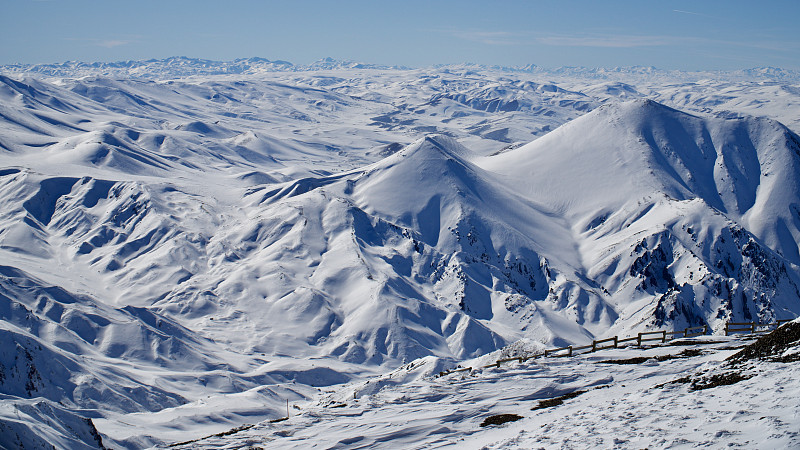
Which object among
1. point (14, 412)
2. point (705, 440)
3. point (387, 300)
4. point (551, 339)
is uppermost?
point (705, 440)

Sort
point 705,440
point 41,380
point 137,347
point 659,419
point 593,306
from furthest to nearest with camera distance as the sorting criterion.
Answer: point 593,306 < point 137,347 < point 41,380 < point 659,419 < point 705,440

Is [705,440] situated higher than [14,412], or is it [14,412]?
[705,440]

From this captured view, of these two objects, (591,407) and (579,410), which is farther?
(591,407)

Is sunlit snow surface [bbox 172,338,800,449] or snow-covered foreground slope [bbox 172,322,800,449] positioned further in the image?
snow-covered foreground slope [bbox 172,322,800,449]

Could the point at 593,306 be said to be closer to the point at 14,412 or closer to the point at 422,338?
the point at 422,338

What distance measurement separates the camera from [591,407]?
36.6m

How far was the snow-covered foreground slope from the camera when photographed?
2859 cm

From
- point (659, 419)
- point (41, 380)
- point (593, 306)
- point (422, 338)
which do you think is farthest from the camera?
point (593, 306)

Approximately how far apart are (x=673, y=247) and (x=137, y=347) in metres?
142

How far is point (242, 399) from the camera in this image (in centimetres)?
11319

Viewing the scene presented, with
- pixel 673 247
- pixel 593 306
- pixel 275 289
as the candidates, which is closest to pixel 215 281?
pixel 275 289

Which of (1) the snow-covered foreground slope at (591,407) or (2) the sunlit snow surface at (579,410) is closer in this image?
(2) the sunlit snow surface at (579,410)

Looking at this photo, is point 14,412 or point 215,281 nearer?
point 14,412

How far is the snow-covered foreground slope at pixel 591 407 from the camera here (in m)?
28.6
